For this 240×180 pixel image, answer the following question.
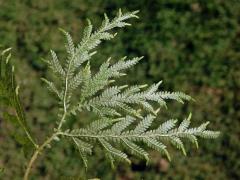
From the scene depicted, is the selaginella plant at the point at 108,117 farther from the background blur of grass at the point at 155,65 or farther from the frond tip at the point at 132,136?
the background blur of grass at the point at 155,65

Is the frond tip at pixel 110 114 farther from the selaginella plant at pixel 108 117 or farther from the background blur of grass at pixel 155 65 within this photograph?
the background blur of grass at pixel 155 65

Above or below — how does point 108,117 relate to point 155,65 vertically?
above

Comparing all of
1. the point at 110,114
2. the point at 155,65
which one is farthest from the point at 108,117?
the point at 155,65

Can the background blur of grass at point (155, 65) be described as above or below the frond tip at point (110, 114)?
below

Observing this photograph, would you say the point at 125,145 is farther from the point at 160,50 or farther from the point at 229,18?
the point at 229,18

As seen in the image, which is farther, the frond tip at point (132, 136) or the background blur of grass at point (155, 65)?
the background blur of grass at point (155, 65)

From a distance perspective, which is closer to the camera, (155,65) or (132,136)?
(132,136)

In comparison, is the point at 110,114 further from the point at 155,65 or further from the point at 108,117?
the point at 155,65

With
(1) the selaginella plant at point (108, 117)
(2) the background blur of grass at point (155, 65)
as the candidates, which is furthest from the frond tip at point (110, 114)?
(2) the background blur of grass at point (155, 65)

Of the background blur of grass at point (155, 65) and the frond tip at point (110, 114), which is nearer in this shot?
the frond tip at point (110, 114)
